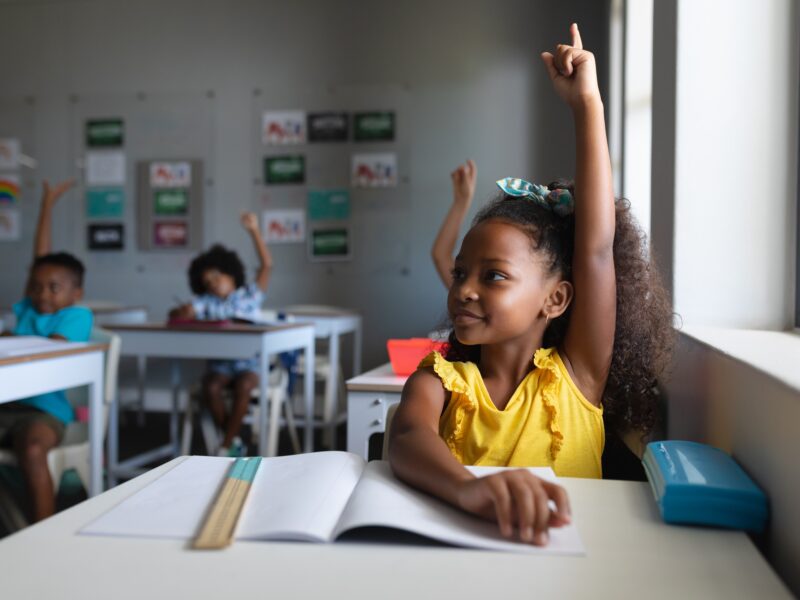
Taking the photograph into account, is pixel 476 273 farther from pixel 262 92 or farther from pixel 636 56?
pixel 262 92

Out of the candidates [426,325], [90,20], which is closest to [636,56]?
[426,325]

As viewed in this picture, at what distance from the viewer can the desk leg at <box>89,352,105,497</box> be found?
2238mm

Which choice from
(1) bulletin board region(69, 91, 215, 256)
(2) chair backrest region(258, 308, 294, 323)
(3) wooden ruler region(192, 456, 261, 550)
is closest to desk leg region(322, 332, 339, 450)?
(2) chair backrest region(258, 308, 294, 323)

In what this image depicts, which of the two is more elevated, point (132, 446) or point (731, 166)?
point (731, 166)

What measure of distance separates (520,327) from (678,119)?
606 millimetres

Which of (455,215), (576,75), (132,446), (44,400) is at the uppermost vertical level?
(576,75)

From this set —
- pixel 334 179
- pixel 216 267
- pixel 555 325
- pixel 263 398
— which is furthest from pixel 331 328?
pixel 555 325

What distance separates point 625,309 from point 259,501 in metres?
0.72

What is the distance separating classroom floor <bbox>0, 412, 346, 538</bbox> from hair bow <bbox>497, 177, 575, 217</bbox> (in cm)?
172

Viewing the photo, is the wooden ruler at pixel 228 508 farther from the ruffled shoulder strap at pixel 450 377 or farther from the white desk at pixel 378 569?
the ruffled shoulder strap at pixel 450 377

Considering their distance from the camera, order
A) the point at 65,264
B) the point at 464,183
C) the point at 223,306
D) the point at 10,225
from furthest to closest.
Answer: the point at 10,225 < the point at 223,306 < the point at 65,264 < the point at 464,183

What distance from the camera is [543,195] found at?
122 centimetres

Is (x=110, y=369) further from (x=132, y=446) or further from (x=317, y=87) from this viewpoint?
(x=317, y=87)

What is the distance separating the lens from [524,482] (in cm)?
65
